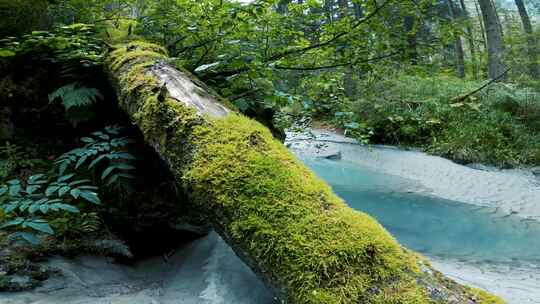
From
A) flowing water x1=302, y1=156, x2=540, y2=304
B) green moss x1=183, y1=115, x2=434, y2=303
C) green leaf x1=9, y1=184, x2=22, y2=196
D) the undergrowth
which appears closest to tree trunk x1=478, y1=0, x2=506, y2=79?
the undergrowth

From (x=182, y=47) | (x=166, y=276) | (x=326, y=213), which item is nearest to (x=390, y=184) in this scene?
(x=182, y=47)

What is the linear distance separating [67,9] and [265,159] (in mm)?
3154

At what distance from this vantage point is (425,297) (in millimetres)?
1379

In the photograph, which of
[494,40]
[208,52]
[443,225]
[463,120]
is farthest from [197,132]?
[494,40]

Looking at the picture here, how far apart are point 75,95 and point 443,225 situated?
19.5 feet

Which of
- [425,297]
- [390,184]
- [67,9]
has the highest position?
[67,9]

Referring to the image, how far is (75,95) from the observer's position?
319cm

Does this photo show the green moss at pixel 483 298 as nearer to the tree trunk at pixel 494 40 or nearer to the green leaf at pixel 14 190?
the green leaf at pixel 14 190

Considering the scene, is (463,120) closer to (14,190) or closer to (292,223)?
(292,223)

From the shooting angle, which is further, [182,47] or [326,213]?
[182,47]

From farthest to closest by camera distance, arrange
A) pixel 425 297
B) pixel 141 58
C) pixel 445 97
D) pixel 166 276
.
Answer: pixel 445 97, pixel 141 58, pixel 166 276, pixel 425 297

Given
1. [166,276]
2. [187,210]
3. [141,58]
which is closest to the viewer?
[166,276]

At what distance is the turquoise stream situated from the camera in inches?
204

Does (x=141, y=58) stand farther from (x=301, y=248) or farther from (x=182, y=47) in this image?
(x=301, y=248)
